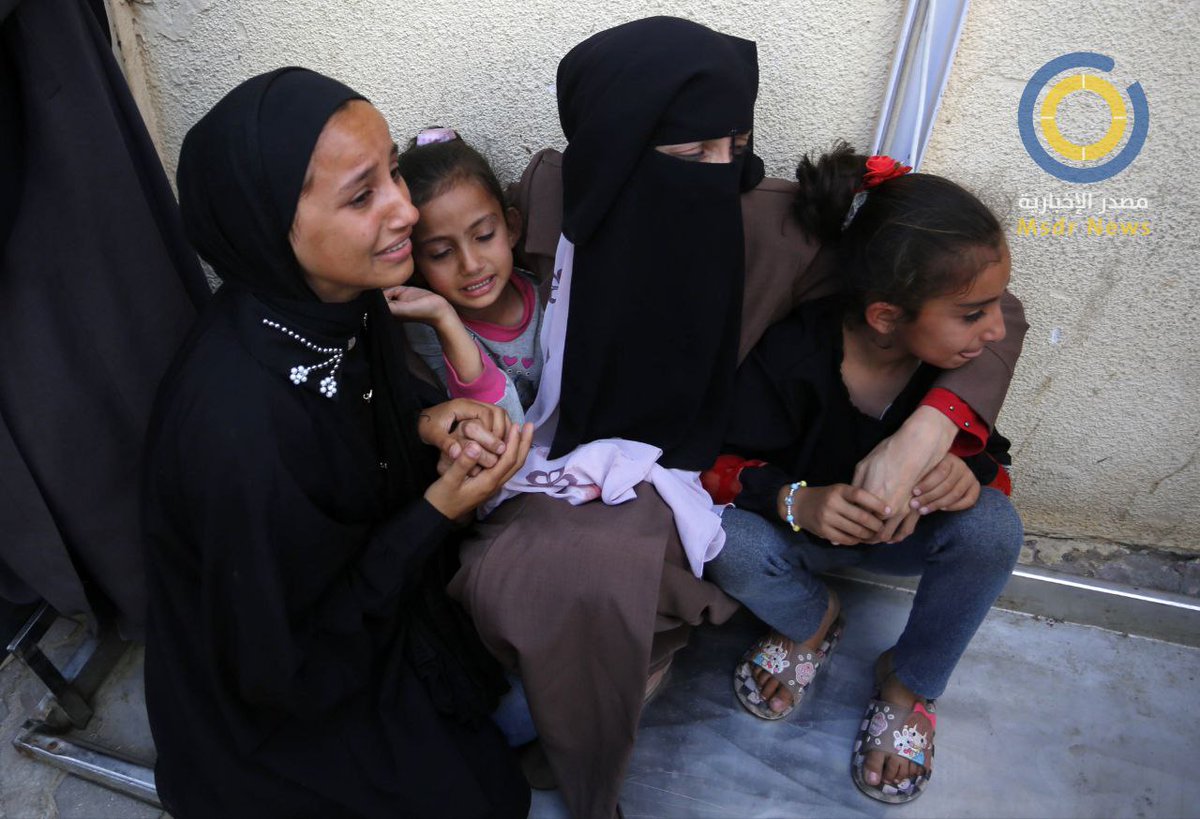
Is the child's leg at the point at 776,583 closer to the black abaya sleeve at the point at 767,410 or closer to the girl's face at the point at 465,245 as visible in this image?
the black abaya sleeve at the point at 767,410

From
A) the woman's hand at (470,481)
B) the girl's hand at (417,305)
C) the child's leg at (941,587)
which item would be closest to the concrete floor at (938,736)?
the child's leg at (941,587)

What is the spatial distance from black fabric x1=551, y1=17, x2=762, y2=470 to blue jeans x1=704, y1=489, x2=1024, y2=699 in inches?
9.4

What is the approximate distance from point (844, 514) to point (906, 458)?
173mm

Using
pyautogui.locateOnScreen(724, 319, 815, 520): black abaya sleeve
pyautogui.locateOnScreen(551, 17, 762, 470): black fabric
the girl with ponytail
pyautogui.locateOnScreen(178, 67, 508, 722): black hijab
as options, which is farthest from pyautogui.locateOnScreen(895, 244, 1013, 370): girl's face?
pyautogui.locateOnScreen(178, 67, 508, 722): black hijab

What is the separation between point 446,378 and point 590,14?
38.0 inches

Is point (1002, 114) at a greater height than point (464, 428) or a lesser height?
greater

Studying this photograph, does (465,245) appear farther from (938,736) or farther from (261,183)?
(938,736)

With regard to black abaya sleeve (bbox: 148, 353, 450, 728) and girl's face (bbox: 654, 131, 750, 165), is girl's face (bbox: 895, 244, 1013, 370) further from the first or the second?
black abaya sleeve (bbox: 148, 353, 450, 728)

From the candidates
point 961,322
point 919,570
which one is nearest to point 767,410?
point 961,322

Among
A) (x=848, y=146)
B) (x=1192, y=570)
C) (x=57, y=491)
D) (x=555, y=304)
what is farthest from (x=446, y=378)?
(x=1192, y=570)

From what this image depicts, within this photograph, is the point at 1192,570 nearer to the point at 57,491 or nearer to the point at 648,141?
the point at 648,141

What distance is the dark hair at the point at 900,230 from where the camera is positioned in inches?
66.6

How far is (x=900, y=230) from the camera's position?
173 cm

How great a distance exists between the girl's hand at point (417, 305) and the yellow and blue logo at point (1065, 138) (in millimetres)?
1391
